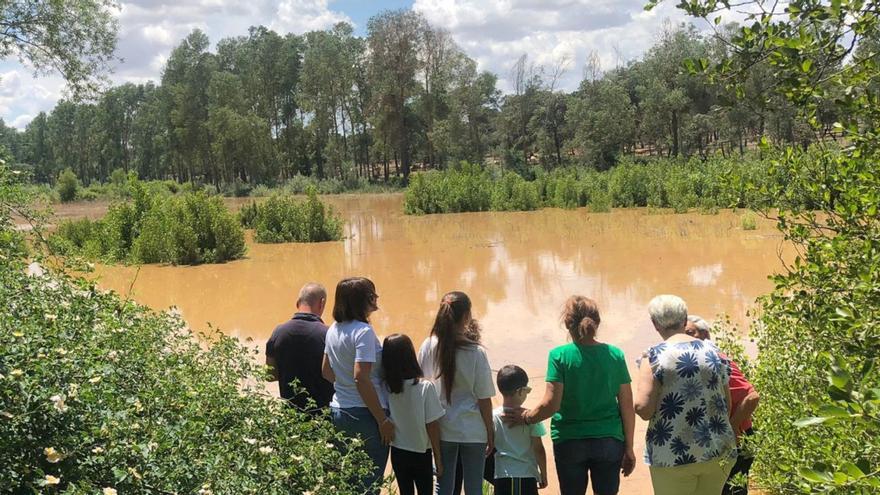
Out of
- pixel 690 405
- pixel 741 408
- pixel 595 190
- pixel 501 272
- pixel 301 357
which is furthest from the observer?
pixel 595 190

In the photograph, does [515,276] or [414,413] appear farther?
[515,276]

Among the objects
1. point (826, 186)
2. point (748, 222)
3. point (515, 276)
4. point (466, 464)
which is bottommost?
point (515, 276)

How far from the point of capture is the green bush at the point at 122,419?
181cm

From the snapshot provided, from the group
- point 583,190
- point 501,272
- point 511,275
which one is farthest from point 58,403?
point 583,190

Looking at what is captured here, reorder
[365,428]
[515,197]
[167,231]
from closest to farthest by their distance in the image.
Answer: [365,428]
[167,231]
[515,197]

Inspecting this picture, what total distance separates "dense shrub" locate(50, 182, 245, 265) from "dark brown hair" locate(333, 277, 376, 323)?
15147 mm

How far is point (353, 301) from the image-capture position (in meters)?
3.68

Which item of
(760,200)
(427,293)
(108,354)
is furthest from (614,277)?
(108,354)

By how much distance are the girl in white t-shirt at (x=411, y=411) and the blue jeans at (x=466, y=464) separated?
4 centimetres

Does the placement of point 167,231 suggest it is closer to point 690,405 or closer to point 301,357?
point 301,357

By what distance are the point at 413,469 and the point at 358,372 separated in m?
0.61

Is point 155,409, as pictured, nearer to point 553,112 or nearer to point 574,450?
point 574,450

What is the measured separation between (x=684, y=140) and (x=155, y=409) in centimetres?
4916

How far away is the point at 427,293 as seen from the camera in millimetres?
13414
